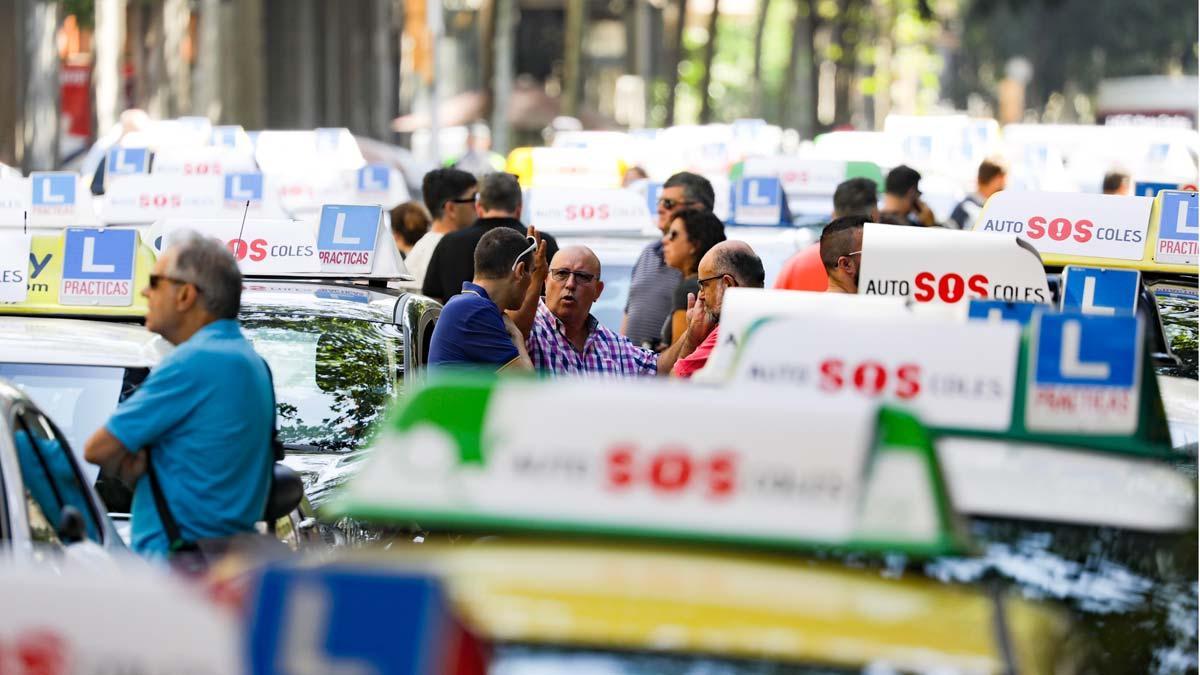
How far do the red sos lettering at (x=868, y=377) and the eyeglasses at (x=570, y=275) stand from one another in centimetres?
427

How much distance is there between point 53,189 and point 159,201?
2.42 ft

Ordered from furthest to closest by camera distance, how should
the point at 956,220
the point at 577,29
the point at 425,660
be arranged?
the point at 577,29, the point at 956,220, the point at 425,660

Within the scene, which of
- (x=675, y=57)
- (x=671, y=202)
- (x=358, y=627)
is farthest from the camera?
(x=675, y=57)

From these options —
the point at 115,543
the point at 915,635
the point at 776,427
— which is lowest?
the point at 115,543

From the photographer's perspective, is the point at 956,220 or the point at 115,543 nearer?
the point at 115,543

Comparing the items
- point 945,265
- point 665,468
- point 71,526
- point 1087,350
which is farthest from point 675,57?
point 665,468

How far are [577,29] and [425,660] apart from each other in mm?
49060

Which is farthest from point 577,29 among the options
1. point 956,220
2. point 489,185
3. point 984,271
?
point 984,271

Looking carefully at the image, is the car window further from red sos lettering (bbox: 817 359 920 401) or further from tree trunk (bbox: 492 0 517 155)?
tree trunk (bbox: 492 0 517 155)

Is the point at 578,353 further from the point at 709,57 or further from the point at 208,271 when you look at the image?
the point at 709,57

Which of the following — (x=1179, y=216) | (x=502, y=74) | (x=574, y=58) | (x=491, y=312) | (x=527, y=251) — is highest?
(x=574, y=58)

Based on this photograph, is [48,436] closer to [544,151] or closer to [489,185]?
[489,185]

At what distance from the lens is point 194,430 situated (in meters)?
5.94

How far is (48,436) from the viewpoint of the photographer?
6176 millimetres
